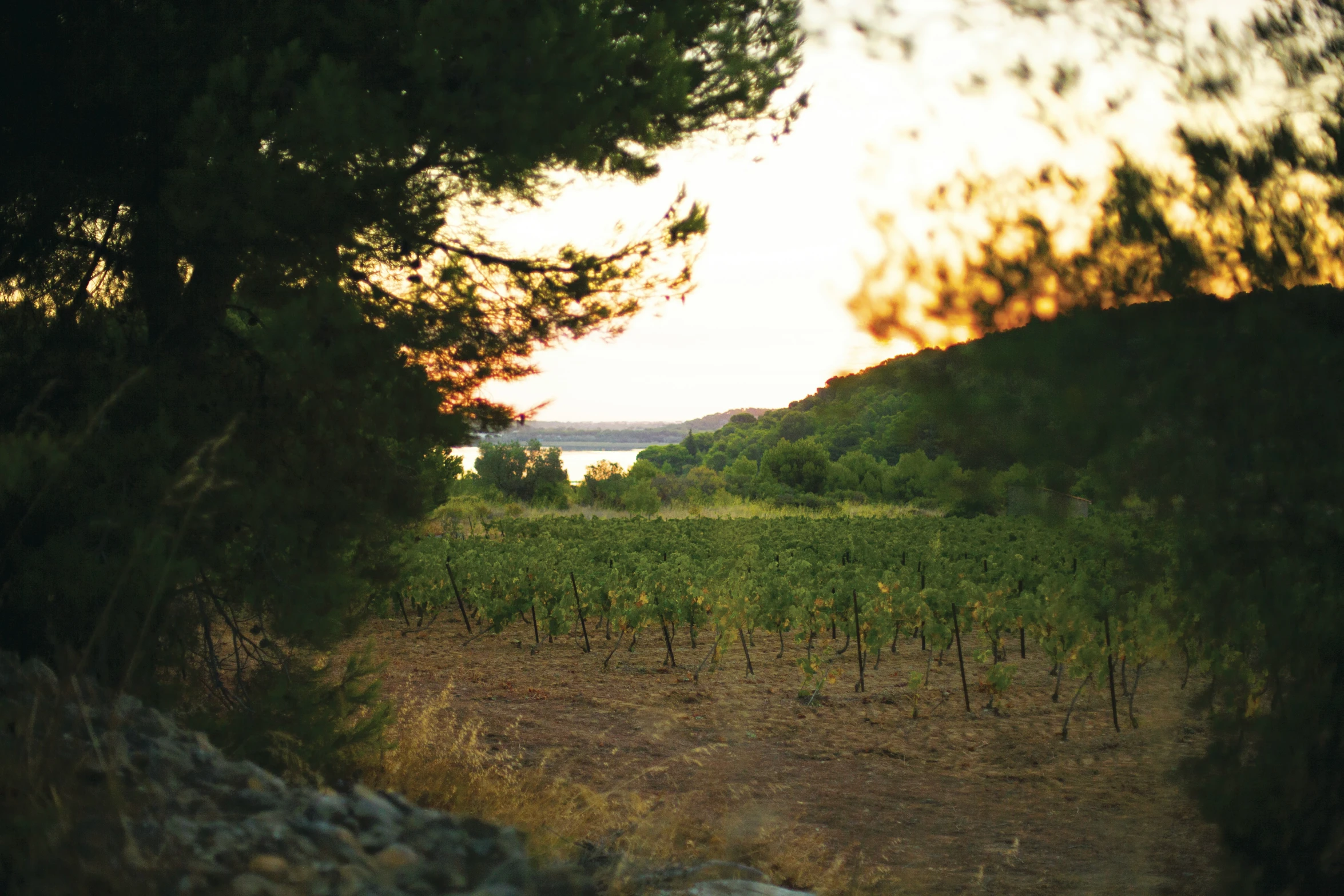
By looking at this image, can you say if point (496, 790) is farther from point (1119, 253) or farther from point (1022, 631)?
point (1022, 631)

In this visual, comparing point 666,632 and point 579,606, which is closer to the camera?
point 666,632

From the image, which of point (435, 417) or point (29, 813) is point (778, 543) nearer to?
point (435, 417)

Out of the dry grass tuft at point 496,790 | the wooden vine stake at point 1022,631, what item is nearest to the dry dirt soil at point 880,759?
the wooden vine stake at point 1022,631

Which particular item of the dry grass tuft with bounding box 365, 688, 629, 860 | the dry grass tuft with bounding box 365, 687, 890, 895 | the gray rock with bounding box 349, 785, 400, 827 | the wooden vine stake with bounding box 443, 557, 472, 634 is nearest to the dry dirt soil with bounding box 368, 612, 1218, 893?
the dry grass tuft with bounding box 365, 687, 890, 895

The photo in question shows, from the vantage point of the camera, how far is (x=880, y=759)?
6918 mm

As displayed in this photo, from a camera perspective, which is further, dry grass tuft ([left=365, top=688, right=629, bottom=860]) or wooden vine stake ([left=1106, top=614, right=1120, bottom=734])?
wooden vine stake ([left=1106, top=614, right=1120, bottom=734])

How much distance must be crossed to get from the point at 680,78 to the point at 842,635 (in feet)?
31.3

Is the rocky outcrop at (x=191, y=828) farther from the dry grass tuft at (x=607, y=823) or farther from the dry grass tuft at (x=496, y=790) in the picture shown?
the dry grass tuft at (x=496, y=790)

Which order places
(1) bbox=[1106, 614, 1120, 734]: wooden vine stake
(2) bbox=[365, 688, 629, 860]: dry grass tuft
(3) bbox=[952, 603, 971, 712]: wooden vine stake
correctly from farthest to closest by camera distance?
(3) bbox=[952, 603, 971, 712]: wooden vine stake → (1) bbox=[1106, 614, 1120, 734]: wooden vine stake → (2) bbox=[365, 688, 629, 860]: dry grass tuft

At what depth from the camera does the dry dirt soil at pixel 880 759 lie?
15.7 feet

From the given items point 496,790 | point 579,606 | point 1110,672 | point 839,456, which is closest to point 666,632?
point 579,606

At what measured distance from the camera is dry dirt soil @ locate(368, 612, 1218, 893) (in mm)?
4785

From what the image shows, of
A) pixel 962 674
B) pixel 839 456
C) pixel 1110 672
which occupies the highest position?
A: pixel 839 456

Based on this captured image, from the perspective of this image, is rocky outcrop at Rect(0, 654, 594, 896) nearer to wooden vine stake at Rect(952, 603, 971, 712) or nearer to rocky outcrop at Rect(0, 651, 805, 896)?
rocky outcrop at Rect(0, 651, 805, 896)
